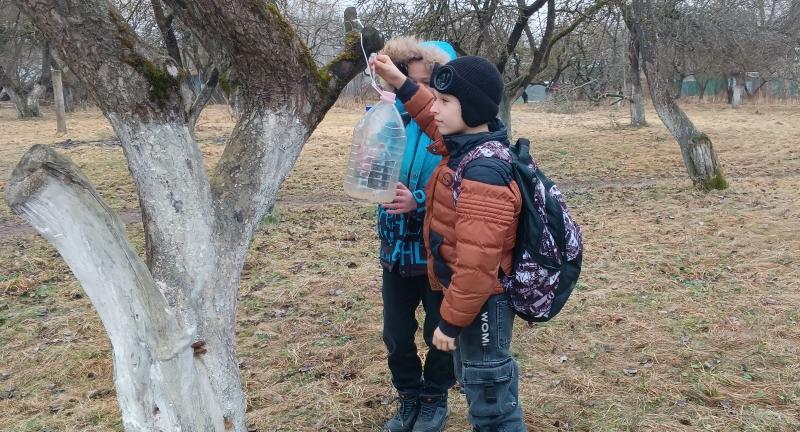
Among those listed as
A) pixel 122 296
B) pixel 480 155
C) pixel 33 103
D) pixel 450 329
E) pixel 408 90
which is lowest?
pixel 450 329

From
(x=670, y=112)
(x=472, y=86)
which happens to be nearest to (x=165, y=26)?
(x=472, y=86)

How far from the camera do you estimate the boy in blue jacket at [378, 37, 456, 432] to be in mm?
2908

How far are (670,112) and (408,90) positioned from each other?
8125 millimetres

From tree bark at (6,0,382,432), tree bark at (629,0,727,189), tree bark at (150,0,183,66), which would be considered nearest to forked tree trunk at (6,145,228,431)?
tree bark at (6,0,382,432)

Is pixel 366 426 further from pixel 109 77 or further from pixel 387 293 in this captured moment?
pixel 109 77

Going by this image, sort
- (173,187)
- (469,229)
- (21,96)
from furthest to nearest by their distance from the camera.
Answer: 1. (21,96)
2. (173,187)
3. (469,229)

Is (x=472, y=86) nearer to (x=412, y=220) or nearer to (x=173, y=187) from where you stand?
(x=412, y=220)

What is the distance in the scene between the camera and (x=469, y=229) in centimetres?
229

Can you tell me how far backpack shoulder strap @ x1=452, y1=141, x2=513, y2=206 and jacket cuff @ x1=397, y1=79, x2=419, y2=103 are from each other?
1.58 feet

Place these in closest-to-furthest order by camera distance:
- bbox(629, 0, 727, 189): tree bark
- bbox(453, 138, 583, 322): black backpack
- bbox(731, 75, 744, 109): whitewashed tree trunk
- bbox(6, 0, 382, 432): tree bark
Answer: bbox(6, 0, 382, 432): tree bark
bbox(453, 138, 583, 322): black backpack
bbox(629, 0, 727, 189): tree bark
bbox(731, 75, 744, 109): whitewashed tree trunk

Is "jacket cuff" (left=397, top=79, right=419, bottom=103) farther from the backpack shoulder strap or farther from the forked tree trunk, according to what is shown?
the forked tree trunk

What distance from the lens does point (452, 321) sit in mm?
A: 2420

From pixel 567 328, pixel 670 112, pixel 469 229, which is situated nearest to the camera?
pixel 469 229

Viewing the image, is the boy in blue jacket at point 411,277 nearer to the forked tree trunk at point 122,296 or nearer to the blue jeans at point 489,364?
the blue jeans at point 489,364
